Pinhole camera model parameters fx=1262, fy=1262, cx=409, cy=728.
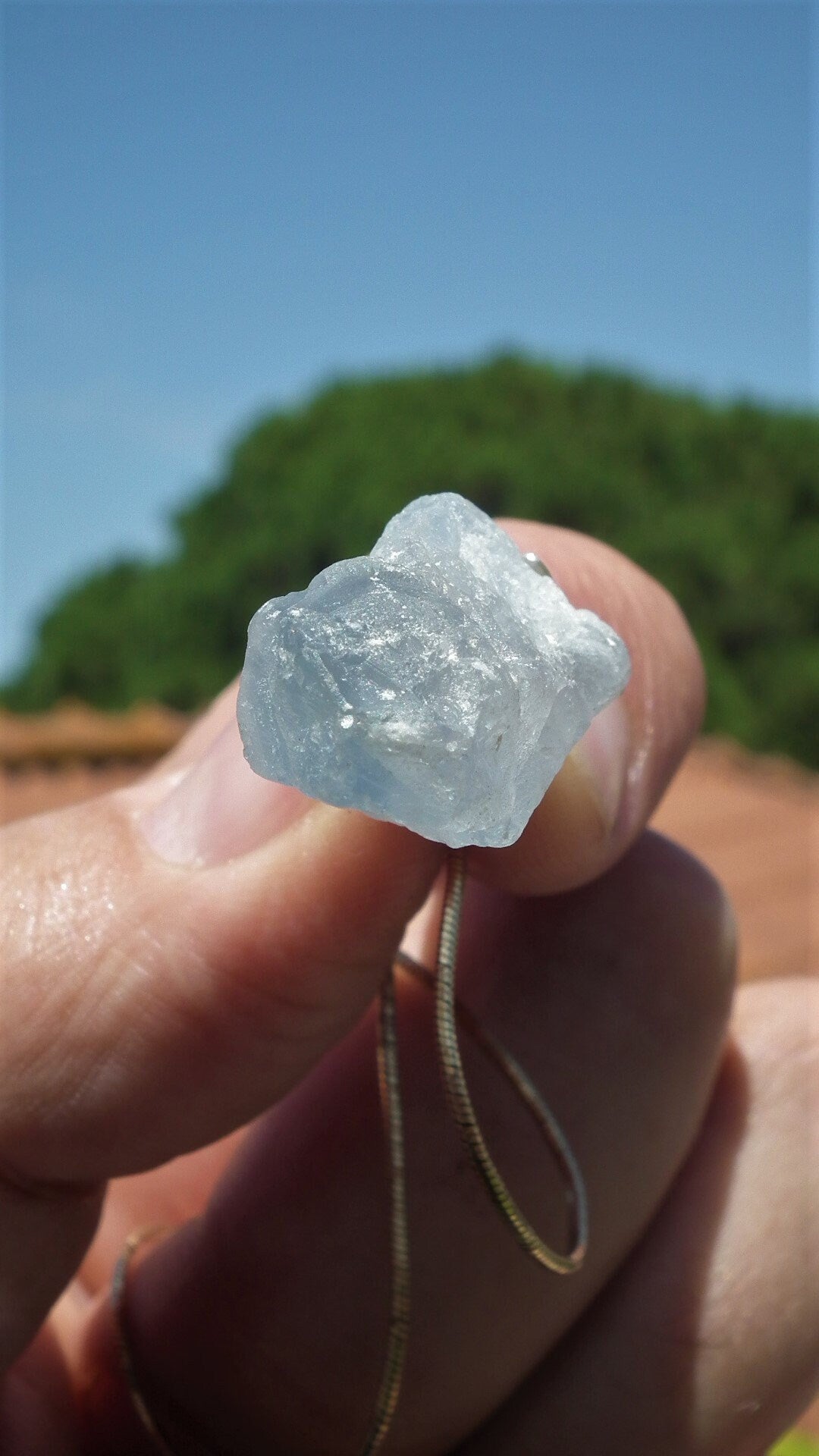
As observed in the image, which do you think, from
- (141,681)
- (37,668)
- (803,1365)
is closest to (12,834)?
(803,1365)

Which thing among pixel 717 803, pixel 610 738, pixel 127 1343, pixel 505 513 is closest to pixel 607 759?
pixel 610 738

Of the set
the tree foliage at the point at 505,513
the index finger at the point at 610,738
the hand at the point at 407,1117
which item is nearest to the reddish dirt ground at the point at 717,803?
the hand at the point at 407,1117

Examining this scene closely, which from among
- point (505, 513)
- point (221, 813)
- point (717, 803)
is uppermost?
point (221, 813)

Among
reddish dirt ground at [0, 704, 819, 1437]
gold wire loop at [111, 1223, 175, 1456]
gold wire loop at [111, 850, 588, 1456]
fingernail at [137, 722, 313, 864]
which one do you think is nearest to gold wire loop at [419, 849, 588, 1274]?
gold wire loop at [111, 850, 588, 1456]

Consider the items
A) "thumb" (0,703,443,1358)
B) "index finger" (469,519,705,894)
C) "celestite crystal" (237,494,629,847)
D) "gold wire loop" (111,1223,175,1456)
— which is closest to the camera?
"celestite crystal" (237,494,629,847)

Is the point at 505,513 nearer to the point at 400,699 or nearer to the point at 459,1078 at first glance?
the point at 459,1078

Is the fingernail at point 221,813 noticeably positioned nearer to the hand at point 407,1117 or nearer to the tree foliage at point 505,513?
the hand at point 407,1117

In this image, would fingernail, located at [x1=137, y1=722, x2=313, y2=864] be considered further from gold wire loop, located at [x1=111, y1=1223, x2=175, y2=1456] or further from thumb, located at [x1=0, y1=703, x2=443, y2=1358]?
gold wire loop, located at [x1=111, y1=1223, x2=175, y2=1456]
